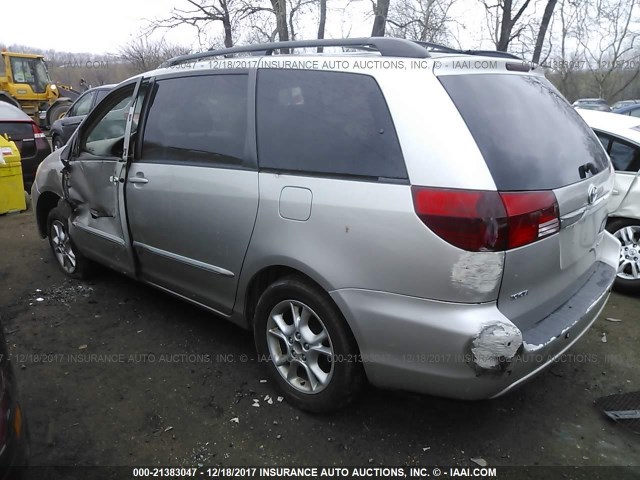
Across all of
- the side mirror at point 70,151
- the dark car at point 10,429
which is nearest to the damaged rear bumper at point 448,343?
the dark car at point 10,429

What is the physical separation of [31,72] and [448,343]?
920 inches

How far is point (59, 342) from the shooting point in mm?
3410

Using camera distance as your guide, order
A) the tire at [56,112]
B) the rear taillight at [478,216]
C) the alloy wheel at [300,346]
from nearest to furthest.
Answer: the rear taillight at [478,216] → the alloy wheel at [300,346] → the tire at [56,112]

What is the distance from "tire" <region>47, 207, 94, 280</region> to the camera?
4305mm

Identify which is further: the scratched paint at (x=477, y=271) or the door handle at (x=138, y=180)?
the door handle at (x=138, y=180)

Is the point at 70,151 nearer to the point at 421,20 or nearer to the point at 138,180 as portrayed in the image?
the point at 138,180

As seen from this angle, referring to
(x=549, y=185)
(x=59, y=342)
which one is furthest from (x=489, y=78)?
(x=59, y=342)

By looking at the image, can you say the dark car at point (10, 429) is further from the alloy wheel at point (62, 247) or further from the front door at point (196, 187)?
the alloy wheel at point (62, 247)

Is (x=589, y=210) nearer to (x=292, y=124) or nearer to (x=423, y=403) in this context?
(x=423, y=403)

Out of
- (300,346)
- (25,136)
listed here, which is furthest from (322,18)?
(300,346)

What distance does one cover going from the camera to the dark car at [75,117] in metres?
11.2

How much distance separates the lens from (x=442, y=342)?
79.0 inches

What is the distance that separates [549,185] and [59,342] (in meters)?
3.27

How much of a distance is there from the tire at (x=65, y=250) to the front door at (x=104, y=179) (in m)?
0.21
